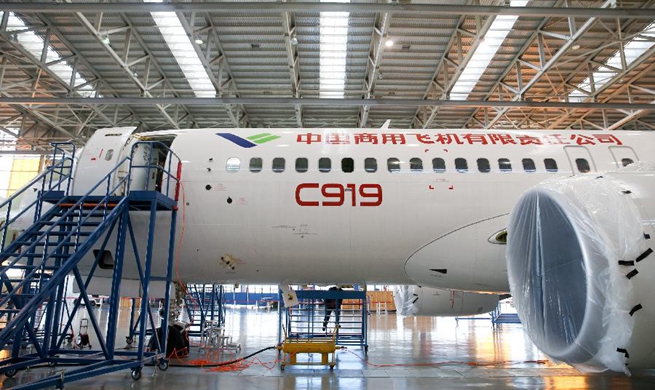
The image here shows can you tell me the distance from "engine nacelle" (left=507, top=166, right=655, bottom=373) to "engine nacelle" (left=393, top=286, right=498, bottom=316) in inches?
253

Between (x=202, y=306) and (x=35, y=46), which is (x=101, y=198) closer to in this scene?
(x=202, y=306)

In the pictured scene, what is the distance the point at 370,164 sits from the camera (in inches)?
385

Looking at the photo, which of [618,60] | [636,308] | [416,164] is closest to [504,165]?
[416,164]

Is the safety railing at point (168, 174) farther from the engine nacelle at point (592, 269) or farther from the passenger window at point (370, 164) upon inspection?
the engine nacelle at point (592, 269)

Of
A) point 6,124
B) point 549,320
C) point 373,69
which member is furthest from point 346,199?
point 6,124

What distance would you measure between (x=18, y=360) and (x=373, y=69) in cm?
1410

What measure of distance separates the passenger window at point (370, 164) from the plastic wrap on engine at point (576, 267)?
351cm

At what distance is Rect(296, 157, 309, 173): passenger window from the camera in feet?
31.8

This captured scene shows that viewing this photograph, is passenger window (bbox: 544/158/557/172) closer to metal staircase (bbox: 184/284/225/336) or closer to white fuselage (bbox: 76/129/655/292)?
white fuselage (bbox: 76/129/655/292)

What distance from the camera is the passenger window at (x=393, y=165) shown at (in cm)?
971

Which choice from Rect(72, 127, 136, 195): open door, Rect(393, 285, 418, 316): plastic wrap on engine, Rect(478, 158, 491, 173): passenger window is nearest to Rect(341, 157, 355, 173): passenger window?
Rect(478, 158, 491, 173): passenger window

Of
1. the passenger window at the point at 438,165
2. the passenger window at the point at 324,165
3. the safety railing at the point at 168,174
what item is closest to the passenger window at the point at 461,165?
the passenger window at the point at 438,165

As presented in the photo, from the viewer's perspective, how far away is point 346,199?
9.46m

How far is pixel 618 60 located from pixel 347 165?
1585 cm
